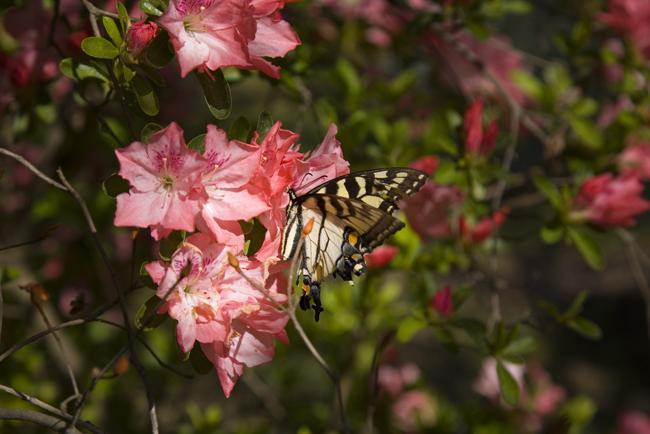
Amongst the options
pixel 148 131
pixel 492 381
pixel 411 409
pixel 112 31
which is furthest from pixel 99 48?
pixel 492 381

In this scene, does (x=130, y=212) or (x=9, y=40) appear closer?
(x=130, y=212)

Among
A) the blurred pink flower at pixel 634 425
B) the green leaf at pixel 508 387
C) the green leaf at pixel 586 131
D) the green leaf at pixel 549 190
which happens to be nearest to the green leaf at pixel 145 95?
the green leaf at pixel 508 387

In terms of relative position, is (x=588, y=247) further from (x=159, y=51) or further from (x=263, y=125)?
(x=159, y=51)

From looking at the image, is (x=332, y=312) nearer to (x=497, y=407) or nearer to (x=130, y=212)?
(x=497, y=407)

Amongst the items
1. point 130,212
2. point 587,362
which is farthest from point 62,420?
point 587,362

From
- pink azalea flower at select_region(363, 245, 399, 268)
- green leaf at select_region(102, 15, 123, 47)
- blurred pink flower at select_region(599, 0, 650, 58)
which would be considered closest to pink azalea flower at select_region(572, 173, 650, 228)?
pink azalea flower at select_region(363, 245, 399, 268)

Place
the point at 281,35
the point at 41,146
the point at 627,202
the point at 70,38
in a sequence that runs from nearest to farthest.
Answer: the point at 281,35, the point at 70,38, the point at 627,202, the point at 41,146

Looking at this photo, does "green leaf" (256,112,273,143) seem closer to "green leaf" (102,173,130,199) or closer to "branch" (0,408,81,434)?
"green leaf" (102,173,130,199)
